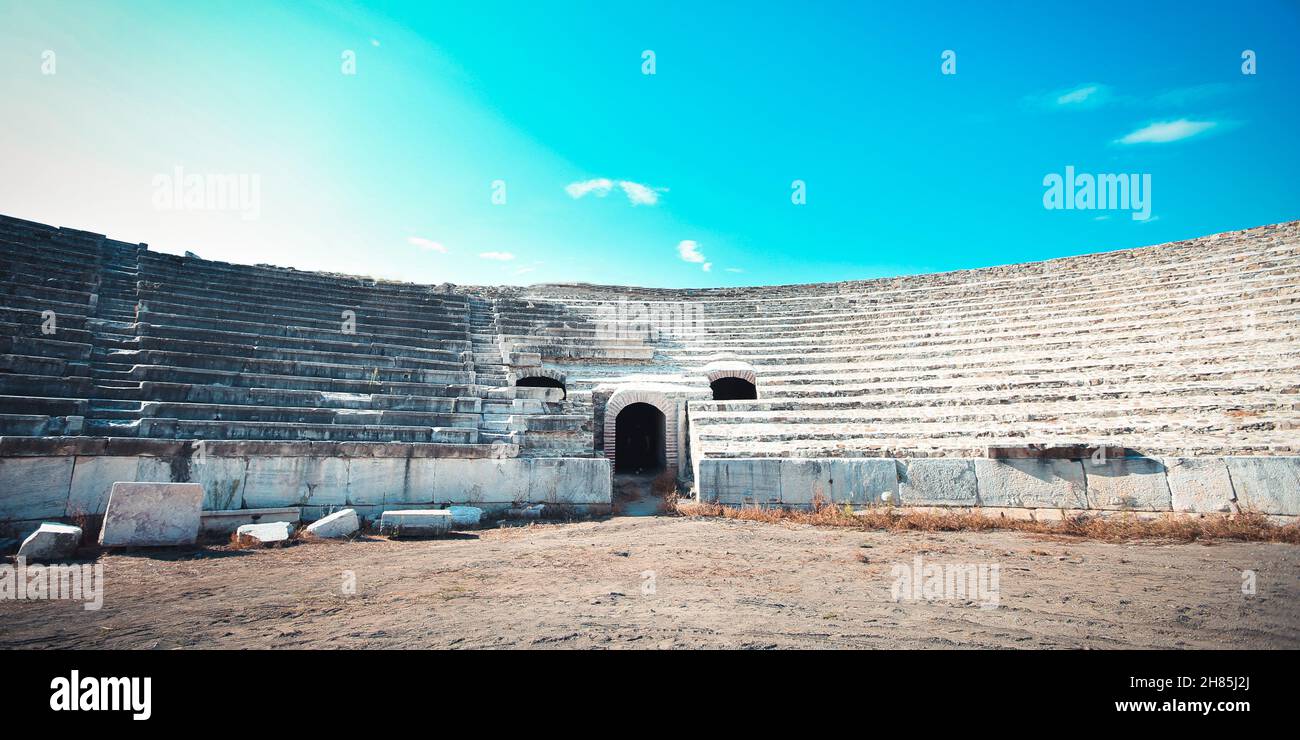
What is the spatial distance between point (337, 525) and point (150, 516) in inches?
70.9

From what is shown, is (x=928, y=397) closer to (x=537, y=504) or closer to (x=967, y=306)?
(x=967, y=306)

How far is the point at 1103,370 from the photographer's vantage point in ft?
29.8

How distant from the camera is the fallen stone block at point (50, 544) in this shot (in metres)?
5.22

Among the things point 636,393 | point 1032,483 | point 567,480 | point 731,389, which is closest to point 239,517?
point 567,480

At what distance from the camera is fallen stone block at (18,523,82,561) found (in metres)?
5.22

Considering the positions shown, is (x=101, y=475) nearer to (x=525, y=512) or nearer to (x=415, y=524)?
(x=415, y=524)

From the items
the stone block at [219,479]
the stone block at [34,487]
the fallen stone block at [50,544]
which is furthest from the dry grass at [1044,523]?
the stone block at [34,487]

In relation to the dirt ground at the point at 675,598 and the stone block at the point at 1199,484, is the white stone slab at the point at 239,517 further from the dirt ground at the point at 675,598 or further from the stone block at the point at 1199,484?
the stone block at the point at 1199,484

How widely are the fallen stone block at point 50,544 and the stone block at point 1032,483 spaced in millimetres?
10583

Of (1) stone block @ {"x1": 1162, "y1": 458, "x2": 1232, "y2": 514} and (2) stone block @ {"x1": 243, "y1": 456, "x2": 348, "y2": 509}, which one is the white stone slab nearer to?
(2) stone block @ {"x1": 243, "y1": 456, "x2": 348, "y2": 509}

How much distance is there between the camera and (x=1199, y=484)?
6.61m

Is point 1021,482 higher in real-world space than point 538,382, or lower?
lower
